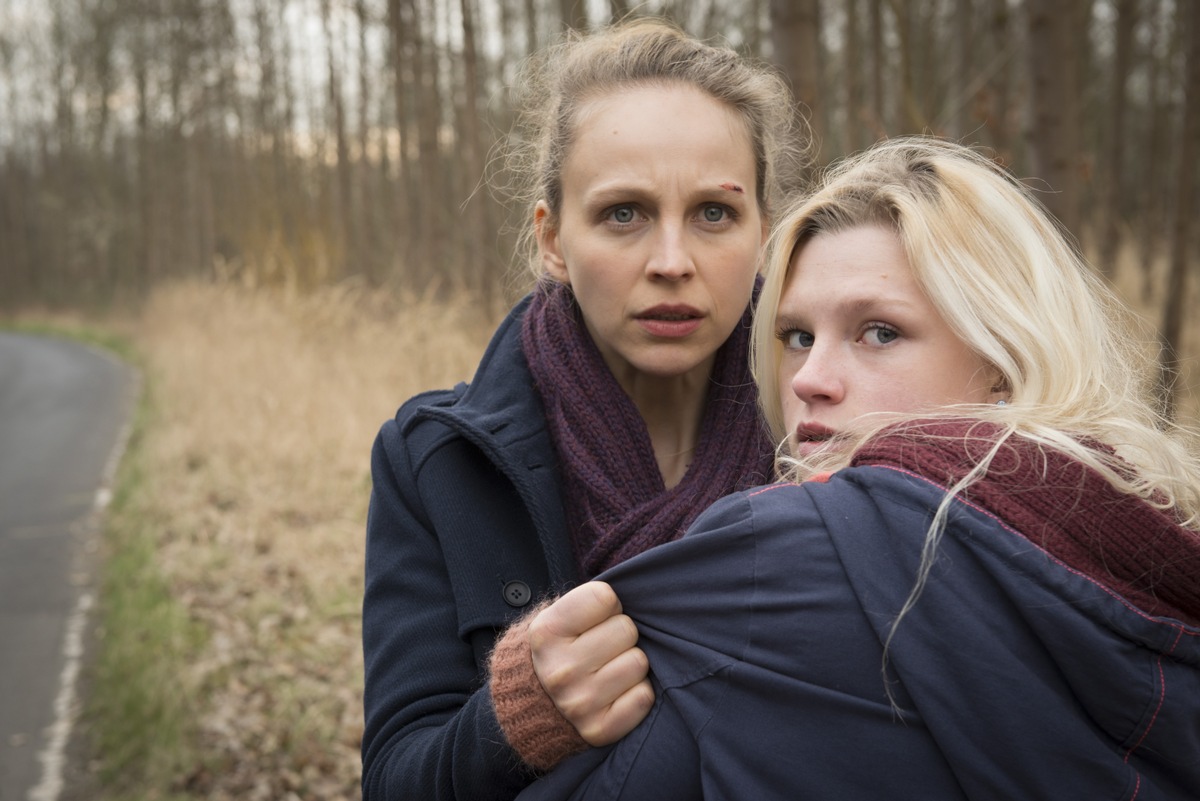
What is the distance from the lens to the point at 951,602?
112cm

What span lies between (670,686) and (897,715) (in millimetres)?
266

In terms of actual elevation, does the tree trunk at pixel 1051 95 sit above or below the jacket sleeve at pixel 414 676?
above

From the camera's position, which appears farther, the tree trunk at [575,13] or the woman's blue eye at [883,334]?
the tree trunk at [575,13]

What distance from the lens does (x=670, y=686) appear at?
125 centimetres

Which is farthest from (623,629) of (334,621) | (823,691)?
(334,621)

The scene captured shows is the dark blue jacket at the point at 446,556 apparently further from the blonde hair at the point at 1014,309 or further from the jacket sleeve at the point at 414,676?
the blonde hair at the point at 1014,309

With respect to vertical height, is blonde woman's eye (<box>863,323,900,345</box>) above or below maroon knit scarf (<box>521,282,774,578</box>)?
above

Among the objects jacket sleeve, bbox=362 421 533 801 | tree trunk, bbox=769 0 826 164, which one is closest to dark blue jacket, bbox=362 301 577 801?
jacket sleeve, bbox=362 421 533 801

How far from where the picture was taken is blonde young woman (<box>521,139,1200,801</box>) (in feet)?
3.64

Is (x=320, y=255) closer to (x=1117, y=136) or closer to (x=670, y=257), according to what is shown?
(x=1117, y=136)

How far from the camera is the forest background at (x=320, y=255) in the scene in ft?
15.2

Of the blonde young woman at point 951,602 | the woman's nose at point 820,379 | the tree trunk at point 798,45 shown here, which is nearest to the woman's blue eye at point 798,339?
the woman's nose at point 820,379

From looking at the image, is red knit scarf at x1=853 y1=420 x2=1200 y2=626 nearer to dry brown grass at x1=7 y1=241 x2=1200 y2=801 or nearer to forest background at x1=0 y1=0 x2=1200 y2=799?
dry brown grass at x1=7 y1=241 x2=1200 y2=801

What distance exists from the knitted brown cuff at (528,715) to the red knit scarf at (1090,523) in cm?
56
